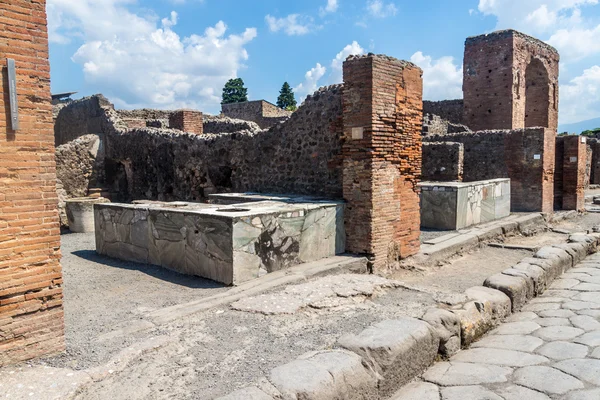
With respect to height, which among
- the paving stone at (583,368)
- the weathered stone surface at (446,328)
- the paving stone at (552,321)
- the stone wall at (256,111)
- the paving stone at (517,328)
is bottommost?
the paving stone at (517,328)

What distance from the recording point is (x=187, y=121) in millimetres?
13938

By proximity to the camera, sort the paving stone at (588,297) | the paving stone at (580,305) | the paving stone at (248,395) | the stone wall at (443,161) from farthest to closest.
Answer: the stone wall at (443,161)
the paving stone at (588,297)
the paving stone at (580,305)
the paving stone at (248,395)

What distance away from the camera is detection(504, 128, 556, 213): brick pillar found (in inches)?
469

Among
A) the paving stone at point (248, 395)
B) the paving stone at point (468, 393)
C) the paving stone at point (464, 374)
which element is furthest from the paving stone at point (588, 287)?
the paving stone at point (248, 395)

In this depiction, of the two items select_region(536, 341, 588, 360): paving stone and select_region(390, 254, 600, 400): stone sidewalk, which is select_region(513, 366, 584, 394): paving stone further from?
select_region(536, 341, 588, 360): paving stone

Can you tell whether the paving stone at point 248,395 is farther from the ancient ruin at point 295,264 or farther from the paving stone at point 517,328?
the paving stone at point 517,328

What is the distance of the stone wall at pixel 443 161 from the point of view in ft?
37.3

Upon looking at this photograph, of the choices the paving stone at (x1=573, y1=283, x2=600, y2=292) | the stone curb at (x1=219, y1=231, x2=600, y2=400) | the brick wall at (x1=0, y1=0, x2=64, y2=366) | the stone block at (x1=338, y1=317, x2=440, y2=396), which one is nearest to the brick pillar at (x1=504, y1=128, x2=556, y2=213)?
the paving stone at (x1=573, y1=283, x2=600, y2=292)

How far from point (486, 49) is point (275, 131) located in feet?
41.4

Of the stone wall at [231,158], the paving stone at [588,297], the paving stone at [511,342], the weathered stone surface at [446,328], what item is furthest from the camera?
the stone wall at [231,158]

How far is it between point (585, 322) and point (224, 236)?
11.8 ft

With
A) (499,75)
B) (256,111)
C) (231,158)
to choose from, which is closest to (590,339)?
(231,158)

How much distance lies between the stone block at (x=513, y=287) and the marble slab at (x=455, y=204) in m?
4.26

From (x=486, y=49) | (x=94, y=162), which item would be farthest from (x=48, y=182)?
(x=486, y=49)
